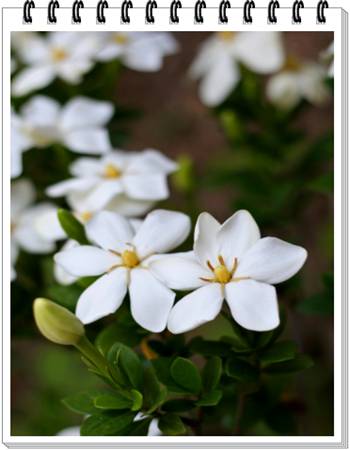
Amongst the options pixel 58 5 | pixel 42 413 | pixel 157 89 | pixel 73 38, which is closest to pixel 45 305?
pixel 58 5

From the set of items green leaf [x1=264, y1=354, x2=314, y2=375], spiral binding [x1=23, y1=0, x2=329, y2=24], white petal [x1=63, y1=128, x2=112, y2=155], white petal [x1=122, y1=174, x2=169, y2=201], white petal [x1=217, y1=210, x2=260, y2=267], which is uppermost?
spiral binding [x1=23, y1=0, x2=329, y2=24]

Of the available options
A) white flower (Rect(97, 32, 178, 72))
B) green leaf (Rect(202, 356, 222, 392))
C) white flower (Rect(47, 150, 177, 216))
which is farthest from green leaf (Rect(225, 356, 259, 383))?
white flower (Rect(97, 32, 178, 72))

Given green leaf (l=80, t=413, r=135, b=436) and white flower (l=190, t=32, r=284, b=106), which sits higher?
white flower (l=190, t=32, r=284, b=106)

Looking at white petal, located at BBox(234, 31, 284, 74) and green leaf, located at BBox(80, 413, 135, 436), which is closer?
green leaf, located at BBox(80, 413, 135, 436)

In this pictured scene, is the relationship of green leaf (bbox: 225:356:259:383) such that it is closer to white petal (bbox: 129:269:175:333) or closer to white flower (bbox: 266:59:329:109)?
white petal (bbox: 129:269:175:333)

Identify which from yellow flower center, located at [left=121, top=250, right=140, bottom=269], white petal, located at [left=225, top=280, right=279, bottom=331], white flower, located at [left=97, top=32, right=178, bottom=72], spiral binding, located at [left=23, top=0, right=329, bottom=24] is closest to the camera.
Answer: white petal, located at [left=225, top=280, right=279, bottom=331]

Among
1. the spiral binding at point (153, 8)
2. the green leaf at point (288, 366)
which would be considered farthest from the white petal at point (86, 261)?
the spiral binding at point (153, 8)
